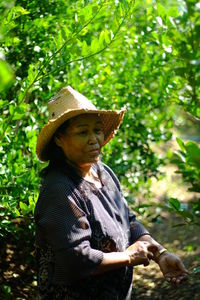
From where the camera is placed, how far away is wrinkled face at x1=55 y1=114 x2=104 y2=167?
2359 millimetres

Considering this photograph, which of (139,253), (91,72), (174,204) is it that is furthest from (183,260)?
(174,204)

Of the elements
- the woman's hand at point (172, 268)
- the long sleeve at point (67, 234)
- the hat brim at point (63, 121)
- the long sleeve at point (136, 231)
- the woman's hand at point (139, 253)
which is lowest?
the woman's hand at point (172, 268)

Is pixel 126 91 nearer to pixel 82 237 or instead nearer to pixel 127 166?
pixel 127 166

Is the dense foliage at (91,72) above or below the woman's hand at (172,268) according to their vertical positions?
above

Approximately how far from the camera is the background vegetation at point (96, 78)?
2.29 meters

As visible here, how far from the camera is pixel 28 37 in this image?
332 cm

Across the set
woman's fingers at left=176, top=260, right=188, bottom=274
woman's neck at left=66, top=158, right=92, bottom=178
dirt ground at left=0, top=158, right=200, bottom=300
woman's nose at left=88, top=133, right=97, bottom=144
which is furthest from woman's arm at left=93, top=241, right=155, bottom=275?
dirt ground at left=0, top=158, right=200, bottom=300

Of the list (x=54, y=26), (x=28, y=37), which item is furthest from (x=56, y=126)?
(x=54, y=26)

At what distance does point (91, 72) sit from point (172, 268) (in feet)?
5.25

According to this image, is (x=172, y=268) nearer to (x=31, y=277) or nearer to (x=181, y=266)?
(x=181, y=266)

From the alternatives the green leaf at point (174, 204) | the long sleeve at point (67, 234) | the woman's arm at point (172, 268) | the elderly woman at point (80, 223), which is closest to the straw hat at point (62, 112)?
the elderly woman at point (80, 223)

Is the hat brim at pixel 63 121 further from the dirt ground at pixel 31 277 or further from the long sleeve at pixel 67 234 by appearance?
the dirt ground at pixel 31 277

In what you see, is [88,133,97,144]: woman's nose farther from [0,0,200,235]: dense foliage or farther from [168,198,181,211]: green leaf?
[168,198,181,211]: green leaf

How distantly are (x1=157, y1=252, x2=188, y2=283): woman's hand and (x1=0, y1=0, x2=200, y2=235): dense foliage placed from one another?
774 millimetres
